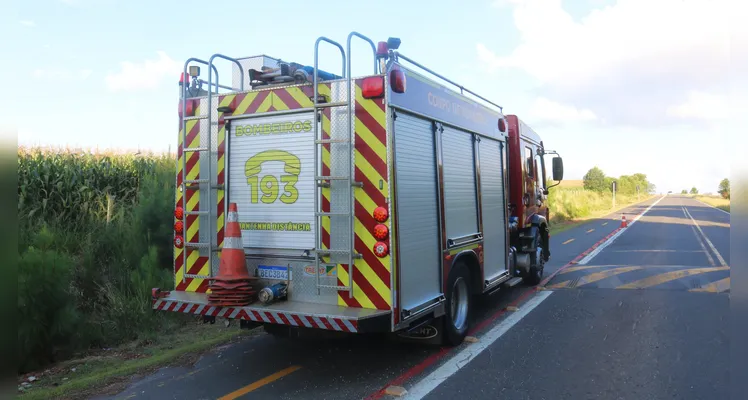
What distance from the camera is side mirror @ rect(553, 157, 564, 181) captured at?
36.0 ft

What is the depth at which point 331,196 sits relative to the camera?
522 cm

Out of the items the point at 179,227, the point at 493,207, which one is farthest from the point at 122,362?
the point at 493,207

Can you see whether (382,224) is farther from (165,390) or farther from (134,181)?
(134,181)

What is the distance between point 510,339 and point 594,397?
183 cm

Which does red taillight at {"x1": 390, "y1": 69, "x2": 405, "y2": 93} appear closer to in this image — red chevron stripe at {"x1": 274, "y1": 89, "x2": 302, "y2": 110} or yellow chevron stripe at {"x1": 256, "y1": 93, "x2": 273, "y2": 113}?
red chevron stripe at {"x1": 274, "y1": 89, "x2": 302, "y2": 110}

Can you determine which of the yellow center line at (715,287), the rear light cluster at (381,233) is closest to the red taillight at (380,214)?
the rear light cluster at (381,233)

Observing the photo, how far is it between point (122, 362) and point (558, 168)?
860 cm

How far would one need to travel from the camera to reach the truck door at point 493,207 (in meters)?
7.51

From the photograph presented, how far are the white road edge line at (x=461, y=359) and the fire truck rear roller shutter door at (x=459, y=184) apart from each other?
1.31m

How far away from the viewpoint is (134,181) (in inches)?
440

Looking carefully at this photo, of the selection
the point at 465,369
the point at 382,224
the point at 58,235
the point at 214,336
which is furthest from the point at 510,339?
the point at 58,235

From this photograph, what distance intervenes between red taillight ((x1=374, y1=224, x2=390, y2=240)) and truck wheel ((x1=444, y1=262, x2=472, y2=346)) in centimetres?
151

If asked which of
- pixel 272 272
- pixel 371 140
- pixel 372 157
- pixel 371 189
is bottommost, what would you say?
pixel 272 272

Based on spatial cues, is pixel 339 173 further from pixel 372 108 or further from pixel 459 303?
pixel 459 303
